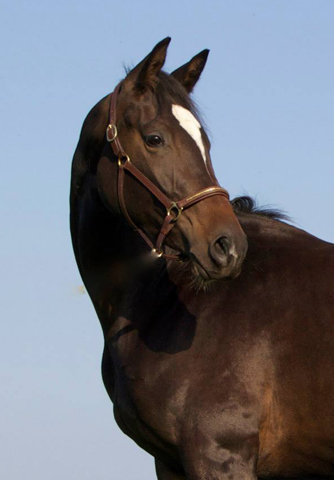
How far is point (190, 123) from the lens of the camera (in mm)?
6688

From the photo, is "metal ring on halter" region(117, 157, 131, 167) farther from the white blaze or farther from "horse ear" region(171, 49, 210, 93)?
"horse ear" region(171, 49, 210, 93)

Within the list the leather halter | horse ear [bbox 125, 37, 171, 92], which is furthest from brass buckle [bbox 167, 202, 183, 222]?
horse ear [bbox 125, 37, 171, 92]

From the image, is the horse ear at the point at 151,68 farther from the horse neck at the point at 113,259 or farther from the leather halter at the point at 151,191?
the horse neck at the point at 113,259

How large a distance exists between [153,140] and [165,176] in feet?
0.97

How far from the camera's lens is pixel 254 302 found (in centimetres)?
682

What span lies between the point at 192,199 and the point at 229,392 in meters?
1.42

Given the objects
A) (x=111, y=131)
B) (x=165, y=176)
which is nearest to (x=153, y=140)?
(x=165, y=176)

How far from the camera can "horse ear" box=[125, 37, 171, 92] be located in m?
6.84

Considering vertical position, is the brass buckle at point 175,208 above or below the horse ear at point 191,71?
below

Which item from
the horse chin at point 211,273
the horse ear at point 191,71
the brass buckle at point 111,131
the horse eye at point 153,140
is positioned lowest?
the horse chin at point 211,273

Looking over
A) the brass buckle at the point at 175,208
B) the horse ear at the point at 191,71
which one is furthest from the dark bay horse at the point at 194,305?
the horse ear at the point at 191,71

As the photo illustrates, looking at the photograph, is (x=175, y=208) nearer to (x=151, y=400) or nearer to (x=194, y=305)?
(x=194, y=305)

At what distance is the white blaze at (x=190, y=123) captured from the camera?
6.63 metres

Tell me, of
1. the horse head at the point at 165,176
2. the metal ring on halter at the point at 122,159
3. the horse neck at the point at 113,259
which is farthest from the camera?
the horse neck at the point at 113,259
